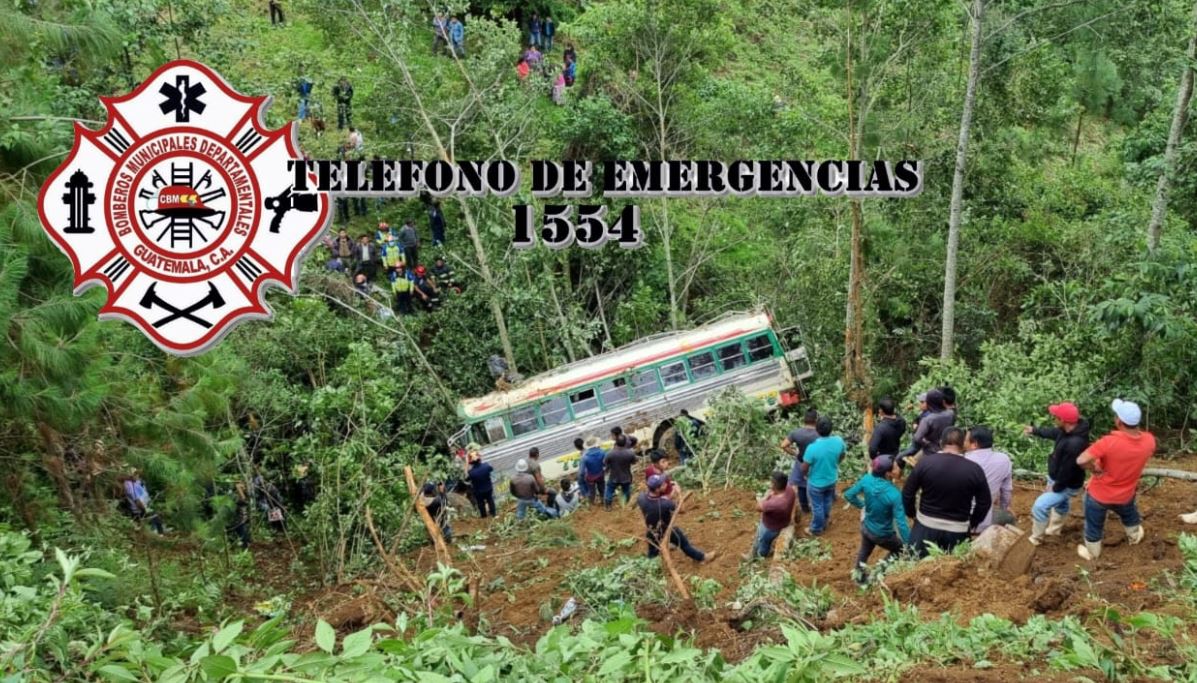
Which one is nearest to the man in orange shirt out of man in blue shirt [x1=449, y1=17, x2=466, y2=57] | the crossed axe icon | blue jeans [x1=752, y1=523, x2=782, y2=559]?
blue jeans [x1=752, y1=523, x2=782, y2=559]

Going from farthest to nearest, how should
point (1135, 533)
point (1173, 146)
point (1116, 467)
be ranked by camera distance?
point (1173, 146), point (1135, 533), point (1116, 467)

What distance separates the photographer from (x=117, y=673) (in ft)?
9.41

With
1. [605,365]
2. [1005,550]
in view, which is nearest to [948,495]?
[1005,550]

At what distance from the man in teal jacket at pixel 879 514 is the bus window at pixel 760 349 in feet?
28.6

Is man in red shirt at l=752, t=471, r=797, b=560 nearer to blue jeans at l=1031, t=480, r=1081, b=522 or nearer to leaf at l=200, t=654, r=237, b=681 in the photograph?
blue jeans at l=1031, t=480, r=1081, b=522

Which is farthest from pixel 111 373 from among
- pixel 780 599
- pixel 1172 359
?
pixel 1172 359

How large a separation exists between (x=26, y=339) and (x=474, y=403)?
9848 mm

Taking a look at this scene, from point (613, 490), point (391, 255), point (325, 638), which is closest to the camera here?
point (325, 638)

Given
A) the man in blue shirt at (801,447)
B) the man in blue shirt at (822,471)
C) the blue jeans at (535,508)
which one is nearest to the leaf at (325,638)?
the man in blue shirt at (822,471)

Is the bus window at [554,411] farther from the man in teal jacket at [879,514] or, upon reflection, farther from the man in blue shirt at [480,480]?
the man in teal jacket at [879,514]

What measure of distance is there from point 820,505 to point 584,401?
7.47m

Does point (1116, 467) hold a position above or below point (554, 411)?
above

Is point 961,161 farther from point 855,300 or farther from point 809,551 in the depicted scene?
point 809,551

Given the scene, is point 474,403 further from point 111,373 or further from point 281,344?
point 111,373
